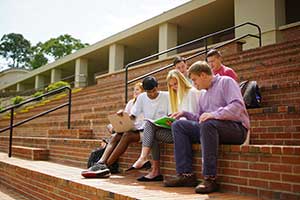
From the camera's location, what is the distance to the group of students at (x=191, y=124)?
2.88 m

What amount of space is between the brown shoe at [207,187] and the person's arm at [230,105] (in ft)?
1.72

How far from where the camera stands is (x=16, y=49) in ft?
217

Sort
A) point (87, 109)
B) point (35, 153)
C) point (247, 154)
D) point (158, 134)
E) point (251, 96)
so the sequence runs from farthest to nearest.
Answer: point (87, 109) < point (35, 153) < point (251, 96) < point (158, 134) < point (247, 154)

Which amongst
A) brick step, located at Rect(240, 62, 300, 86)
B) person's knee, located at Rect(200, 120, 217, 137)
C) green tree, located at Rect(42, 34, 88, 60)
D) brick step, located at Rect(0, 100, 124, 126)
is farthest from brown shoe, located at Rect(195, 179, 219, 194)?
green tree, located at Rect(42, 34, 88, 60)

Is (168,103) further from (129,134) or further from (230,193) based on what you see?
(230,193)

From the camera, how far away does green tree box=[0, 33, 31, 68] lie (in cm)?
6575

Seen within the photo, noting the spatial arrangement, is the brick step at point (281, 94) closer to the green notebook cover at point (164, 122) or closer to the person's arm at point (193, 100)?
the person's arm at point (193, 100)

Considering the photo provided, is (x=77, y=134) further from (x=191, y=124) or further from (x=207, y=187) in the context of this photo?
(x=207, y=187)

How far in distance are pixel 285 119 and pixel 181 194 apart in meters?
1.50

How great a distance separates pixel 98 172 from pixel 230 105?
5.53 ft

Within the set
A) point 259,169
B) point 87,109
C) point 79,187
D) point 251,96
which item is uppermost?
point 87,109

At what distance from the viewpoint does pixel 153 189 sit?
3064mm

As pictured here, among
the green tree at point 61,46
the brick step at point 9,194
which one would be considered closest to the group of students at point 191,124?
the brick step at point 9,194

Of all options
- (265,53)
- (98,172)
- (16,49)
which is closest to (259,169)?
(98,172)
